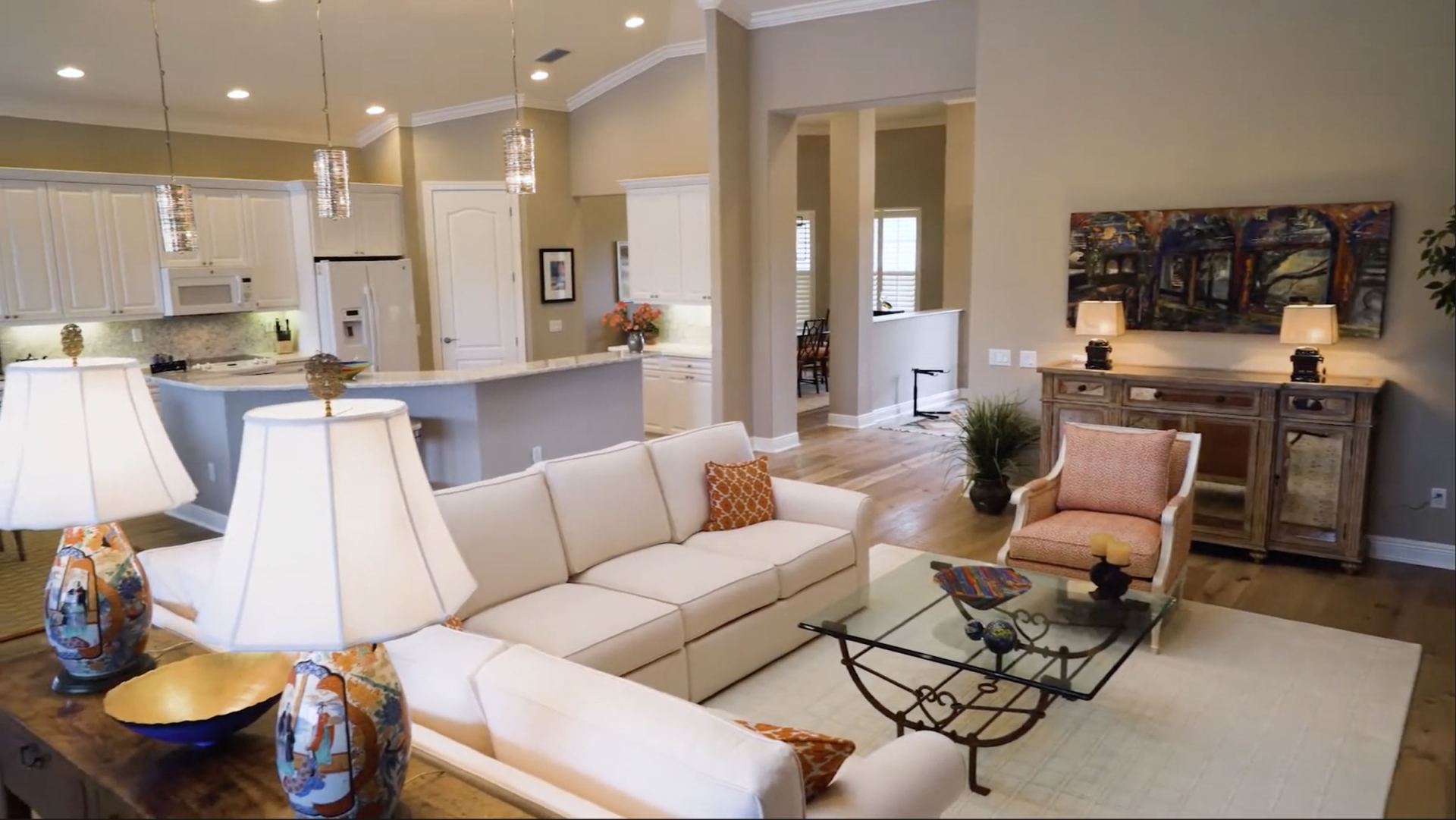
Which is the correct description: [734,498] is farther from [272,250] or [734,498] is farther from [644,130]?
[272,250]

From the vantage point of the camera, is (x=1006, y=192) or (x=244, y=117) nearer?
(x=1006, y=192)

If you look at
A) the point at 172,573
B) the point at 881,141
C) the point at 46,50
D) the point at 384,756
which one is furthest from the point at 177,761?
the point at 881,141

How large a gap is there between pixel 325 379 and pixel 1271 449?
482 cm

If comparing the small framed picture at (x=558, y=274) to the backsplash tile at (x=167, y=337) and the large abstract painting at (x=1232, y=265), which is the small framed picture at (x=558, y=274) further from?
the large abstract painting at (x=1232, y=265)

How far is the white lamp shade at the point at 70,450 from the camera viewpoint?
217 cm

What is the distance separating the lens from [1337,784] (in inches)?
41.8

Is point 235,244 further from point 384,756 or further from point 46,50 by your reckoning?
point 384,756

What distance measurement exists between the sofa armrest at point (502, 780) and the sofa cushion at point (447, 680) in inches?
3.1

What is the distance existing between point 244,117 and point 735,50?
4.29m

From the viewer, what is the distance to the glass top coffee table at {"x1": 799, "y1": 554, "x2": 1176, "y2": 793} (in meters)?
2.71

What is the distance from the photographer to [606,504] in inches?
151

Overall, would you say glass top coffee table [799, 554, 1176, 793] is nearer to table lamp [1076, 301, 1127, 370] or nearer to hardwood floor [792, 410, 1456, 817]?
hardwood floor [792, 410, 1456, 817]

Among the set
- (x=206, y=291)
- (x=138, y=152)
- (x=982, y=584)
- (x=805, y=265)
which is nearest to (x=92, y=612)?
(x=982, y=584)

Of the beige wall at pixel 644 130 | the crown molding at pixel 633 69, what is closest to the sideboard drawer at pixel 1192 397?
the beige wall at pixel 644 130
